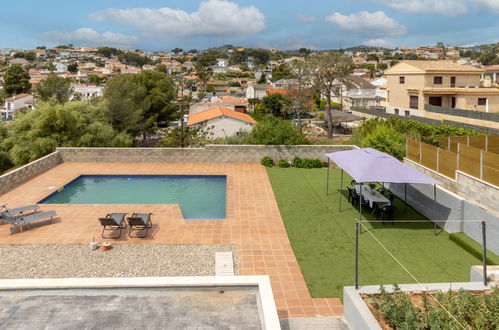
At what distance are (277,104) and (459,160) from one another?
169 feet

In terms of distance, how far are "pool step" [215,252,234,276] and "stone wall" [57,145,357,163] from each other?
11.3m

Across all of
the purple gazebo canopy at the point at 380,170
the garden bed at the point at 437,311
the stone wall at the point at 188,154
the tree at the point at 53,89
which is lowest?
the garden bed at the point at 437,311

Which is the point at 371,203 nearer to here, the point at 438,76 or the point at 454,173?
the point at 454,173

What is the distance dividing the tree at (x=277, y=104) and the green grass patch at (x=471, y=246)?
170 ft

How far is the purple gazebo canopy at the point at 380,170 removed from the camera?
34.0 ft

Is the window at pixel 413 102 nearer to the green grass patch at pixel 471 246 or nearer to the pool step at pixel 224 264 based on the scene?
the green grass patch at pixel 471 246

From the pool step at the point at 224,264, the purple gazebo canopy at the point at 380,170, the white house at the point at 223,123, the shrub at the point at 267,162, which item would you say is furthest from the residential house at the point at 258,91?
the pool step at the point at 224,264

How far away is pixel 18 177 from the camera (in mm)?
16047

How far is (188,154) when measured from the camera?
67.2 feet

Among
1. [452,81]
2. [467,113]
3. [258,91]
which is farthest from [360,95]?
[467,113]

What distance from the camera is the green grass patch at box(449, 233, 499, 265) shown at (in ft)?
29.7

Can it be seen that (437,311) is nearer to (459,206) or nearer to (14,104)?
(459,206)

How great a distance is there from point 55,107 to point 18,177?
591 cm

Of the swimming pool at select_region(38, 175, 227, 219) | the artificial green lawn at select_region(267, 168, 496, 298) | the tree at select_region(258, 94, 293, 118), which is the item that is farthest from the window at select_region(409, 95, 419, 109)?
the artificial green lawn at select_region(267, 168, 496, 298)
